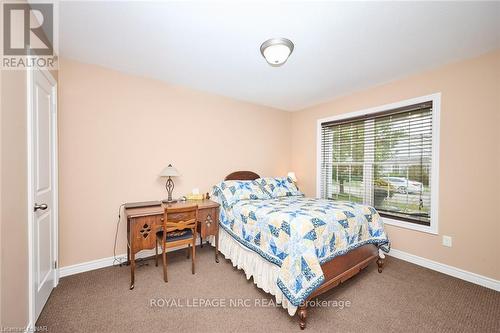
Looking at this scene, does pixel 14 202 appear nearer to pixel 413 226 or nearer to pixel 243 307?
pixel 243 307

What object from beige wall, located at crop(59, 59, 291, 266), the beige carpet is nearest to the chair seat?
the beige carpet

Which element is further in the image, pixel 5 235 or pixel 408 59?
pixel 408 59

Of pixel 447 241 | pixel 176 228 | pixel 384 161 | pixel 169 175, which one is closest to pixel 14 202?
pixel 176 228

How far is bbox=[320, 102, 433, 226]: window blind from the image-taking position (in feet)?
9.09

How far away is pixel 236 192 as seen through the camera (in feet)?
10.2

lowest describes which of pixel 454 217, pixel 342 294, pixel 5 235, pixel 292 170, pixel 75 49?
→ pixel 342 294

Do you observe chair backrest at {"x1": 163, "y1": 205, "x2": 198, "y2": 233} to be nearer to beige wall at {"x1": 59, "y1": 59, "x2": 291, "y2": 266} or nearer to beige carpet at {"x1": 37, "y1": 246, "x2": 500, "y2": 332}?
beige carpet at {"x1": 37, "y1": 246, "x2": 500, "y2": 332}

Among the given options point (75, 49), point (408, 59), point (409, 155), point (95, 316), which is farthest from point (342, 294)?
point (75, 49)

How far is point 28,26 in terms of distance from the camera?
63.3 inches

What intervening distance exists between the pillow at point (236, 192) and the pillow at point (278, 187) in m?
0.13

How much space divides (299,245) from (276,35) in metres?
1.92

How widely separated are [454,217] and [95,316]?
3.83 metres

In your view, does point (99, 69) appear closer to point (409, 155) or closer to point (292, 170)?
point (292, 170)

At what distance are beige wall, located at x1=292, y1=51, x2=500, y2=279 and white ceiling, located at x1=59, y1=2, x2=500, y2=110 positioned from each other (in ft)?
0.69
